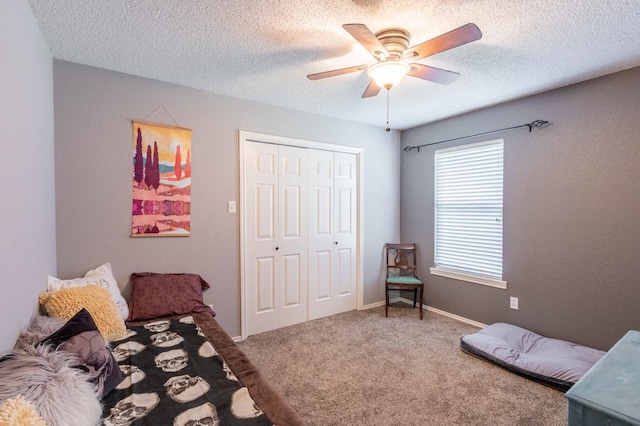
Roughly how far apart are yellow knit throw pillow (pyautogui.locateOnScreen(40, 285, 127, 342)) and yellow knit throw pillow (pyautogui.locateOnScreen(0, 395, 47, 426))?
106 cm

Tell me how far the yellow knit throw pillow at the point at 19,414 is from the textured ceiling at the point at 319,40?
1895 millimetres

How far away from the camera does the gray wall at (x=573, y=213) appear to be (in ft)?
8.10

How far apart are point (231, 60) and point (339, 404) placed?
2.65 metres

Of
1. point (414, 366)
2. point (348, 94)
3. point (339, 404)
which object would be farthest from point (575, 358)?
point (348, 94)

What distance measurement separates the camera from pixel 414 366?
102 inches

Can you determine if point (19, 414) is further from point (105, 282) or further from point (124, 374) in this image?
point (105, 282)

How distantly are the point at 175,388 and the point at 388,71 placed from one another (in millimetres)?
2070

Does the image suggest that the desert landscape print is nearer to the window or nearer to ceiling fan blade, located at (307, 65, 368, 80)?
ceiling fan blade, located at (307, 65, 368, 80)

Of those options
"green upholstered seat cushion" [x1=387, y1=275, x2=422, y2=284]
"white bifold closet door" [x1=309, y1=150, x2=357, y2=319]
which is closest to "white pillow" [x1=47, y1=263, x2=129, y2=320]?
"white bifold closet door" [x1=309, y1=150, x2=357, y2=319]

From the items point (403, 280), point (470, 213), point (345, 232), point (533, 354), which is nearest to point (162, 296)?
point (345, 232)

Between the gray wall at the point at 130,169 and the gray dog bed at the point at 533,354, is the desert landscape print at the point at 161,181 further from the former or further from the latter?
the gray dog bed at the point at 533,354

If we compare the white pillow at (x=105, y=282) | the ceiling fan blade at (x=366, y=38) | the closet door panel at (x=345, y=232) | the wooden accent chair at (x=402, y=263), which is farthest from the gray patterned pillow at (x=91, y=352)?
the wooden accent chair at (x=402, y=263)

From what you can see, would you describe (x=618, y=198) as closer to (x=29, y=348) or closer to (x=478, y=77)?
(x=478, y=77)

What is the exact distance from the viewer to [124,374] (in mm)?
1455
